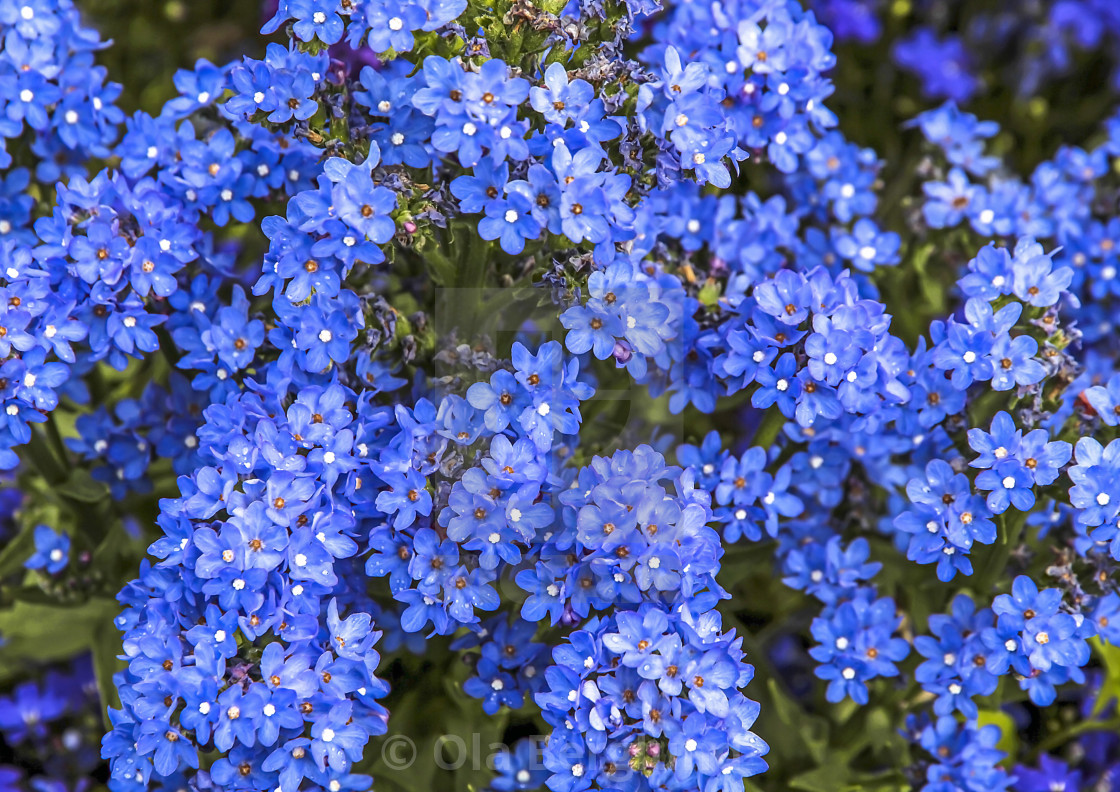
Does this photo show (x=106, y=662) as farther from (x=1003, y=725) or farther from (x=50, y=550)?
(x=1003, y=725)

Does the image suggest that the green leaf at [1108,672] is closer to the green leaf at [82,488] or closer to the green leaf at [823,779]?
the green leaf at [823,779]

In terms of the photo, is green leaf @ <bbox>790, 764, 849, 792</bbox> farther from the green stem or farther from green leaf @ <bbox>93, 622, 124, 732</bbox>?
green leaf @ <bbox>93, 622, 124, 732</bbox>

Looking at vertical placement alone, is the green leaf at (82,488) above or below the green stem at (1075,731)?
above

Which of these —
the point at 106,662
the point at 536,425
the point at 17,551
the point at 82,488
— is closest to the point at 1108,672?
the point at 536,425

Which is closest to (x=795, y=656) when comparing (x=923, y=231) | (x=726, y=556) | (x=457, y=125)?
(x=726, y=556)

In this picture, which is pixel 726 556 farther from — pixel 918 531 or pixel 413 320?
pixel 413 320

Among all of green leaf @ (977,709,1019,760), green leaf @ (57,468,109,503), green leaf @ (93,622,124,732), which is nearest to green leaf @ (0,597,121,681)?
green leaf @ (93,622,124,732)
